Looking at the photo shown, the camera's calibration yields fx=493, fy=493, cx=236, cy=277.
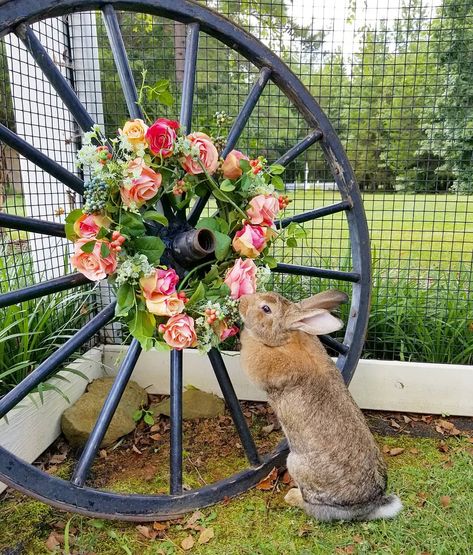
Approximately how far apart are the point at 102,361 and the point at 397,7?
3003 mm

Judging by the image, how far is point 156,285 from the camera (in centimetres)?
176

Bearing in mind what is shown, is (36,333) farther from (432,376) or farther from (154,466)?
(432,376)

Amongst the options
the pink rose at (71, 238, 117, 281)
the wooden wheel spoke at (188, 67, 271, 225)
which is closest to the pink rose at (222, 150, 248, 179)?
the wooden wheel spoke at (188, 67, 271, 225)

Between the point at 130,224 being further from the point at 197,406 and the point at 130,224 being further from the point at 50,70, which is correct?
the point at 197,406

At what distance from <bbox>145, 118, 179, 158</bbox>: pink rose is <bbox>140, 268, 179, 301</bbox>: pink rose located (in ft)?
1.43

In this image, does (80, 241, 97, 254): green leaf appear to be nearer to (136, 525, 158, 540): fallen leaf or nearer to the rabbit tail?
(136, 525, 158, 540): fallen leaf

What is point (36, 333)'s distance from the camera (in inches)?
98.7

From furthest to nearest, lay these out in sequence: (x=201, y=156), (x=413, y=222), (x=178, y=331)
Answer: (x=413, y=222) → (x=201, y=156) → (x=178, y=331)

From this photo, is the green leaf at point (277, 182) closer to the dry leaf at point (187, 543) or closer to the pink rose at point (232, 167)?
the pink rose at point (232, 167)

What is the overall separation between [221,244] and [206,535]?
124 centimetres

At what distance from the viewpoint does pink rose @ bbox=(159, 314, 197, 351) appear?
1775mm

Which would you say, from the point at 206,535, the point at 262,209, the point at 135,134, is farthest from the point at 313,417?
the point at 135,134

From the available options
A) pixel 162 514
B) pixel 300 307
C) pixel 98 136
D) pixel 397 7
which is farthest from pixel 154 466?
pixel 397 7

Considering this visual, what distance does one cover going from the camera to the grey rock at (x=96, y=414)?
266 cm
